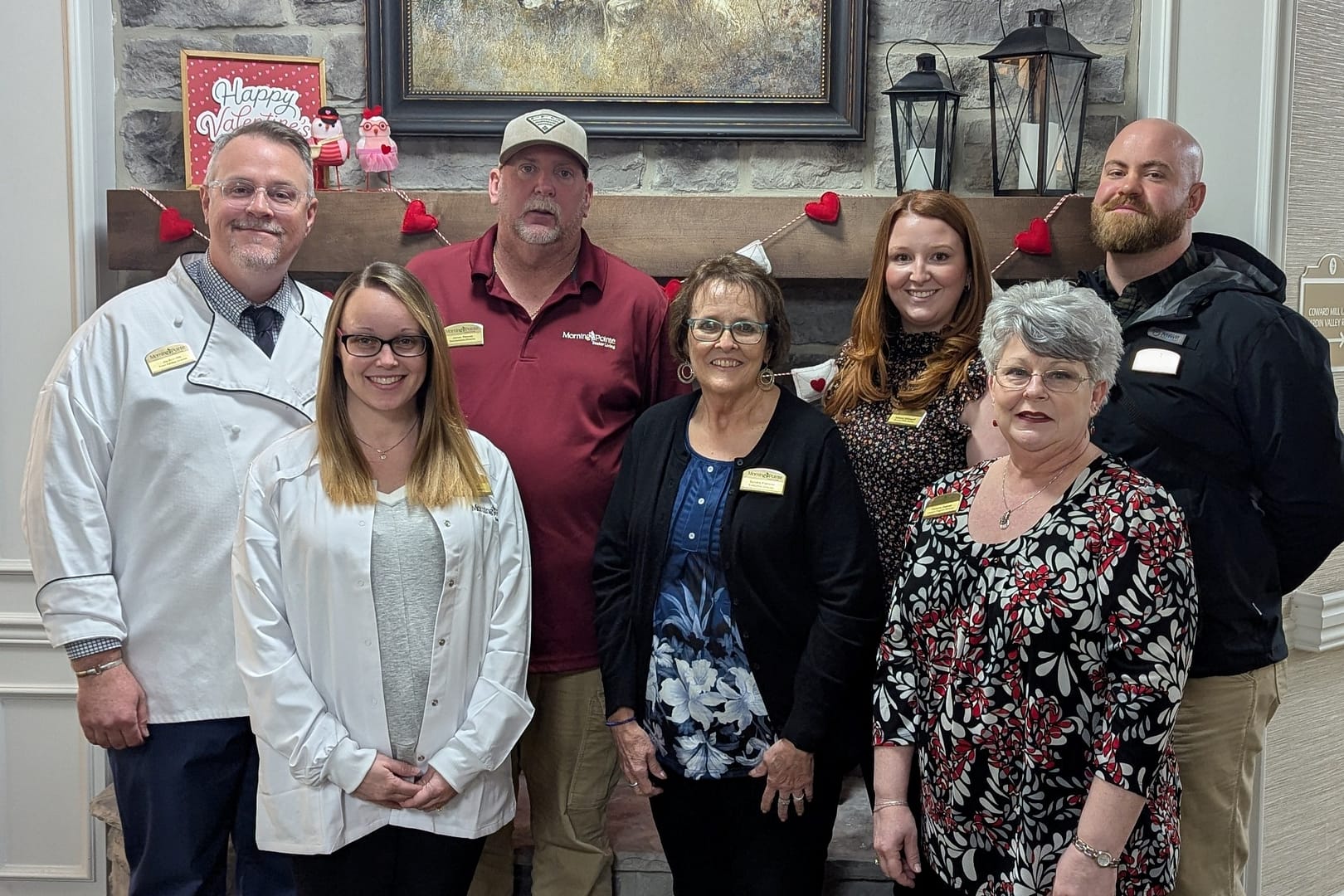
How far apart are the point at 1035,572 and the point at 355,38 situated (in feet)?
7.20

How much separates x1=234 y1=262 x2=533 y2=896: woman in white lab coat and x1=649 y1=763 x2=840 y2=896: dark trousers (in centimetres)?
32

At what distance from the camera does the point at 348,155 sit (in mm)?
2832

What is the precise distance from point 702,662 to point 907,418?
54 cm

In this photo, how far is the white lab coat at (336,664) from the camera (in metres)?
1.67

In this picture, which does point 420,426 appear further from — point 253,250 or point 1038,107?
point 1038,107

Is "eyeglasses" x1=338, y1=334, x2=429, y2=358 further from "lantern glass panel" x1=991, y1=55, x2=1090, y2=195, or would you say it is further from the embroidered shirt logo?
"lantern glass panel" x1=991, y1=55, x2=1090, y2=195

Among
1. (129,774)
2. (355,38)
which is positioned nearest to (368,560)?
(129,774)

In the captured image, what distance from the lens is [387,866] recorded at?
1.73 metres

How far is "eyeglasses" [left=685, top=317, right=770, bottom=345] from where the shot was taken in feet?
6.01

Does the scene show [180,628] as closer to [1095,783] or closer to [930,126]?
[1095,783]

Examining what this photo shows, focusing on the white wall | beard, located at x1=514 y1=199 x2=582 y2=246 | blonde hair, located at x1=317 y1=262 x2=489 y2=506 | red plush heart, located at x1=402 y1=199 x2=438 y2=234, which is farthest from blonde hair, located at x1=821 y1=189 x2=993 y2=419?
red plush heart, located at x1=402 y1=199 x2=438 y2=234

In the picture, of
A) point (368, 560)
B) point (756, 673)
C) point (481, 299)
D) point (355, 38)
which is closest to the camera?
point (368, 560)

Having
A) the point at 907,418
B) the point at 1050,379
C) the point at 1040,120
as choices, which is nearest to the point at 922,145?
the point at 1040,120

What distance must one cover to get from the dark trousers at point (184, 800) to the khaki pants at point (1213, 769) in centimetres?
162
